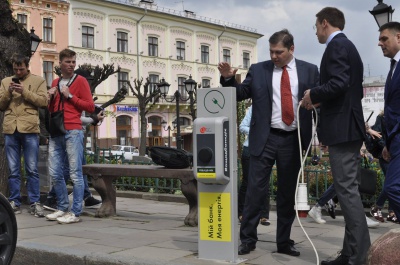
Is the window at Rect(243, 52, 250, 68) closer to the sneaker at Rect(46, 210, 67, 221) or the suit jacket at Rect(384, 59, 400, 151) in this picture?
the sneaker at Rect(46, 210, 67, 221)

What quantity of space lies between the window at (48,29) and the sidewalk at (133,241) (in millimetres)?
41452

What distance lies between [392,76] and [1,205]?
3.37 m

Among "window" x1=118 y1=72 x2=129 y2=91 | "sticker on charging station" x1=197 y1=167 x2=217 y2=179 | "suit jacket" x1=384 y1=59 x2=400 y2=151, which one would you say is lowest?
"sticker on charging station" x1=197 y1=167 x2=217 y2=179

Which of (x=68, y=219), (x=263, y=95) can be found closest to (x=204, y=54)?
(x=68, y=219)

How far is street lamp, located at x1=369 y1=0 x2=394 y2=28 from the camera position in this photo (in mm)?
12906

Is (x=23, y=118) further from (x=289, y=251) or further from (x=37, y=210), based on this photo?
(x=289, y=251)

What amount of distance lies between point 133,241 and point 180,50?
5190 centimetres

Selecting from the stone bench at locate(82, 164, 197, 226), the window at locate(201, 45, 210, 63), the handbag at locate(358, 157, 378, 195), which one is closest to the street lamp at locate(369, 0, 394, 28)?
the handbag at locate(358, 157, 378, 195)

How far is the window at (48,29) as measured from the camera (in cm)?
4675

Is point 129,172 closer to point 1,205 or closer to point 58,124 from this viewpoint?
point 58,124

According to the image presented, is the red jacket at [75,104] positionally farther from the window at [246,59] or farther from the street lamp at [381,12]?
the window at [246,59]

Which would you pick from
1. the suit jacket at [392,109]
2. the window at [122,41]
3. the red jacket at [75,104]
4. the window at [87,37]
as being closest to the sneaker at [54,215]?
the red jacket at [75,104]

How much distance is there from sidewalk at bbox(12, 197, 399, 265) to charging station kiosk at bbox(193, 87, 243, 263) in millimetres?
205

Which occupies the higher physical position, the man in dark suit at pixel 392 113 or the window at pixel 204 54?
the window at pixel 204 54
